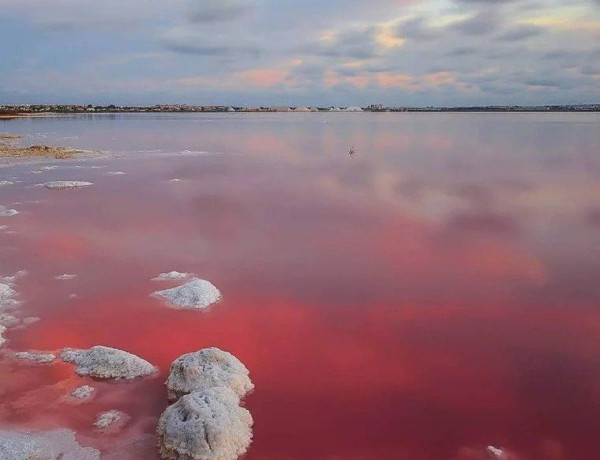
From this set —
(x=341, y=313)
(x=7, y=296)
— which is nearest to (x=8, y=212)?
(x=7, y=296)

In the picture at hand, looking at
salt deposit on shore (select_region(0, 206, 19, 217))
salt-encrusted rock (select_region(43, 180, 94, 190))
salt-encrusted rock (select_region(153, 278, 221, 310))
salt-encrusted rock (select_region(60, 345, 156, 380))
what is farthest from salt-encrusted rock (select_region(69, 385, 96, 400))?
salt-encrusted rock (select_region(43, 180, 94, 190))

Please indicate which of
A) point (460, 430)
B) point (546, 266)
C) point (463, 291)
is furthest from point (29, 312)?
point (546, 266)

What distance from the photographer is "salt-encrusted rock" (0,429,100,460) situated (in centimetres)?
630

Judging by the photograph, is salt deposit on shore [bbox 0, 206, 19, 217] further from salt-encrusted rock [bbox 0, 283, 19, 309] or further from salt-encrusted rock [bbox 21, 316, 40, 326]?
salt-encrusted rock [bbox 21, 316, 40, 326]

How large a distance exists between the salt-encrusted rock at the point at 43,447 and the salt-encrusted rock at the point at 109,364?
1.40 meters

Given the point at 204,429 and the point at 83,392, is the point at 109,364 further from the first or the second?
the point at 204,429

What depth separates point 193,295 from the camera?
1110 cm

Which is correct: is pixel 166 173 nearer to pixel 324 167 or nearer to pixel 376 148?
pixel 324 167

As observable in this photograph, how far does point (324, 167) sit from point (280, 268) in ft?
75.4

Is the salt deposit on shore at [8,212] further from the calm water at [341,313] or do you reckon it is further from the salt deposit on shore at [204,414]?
the salt deposit on shore at [204,414]

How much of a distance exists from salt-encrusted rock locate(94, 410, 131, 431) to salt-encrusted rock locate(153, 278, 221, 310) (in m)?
3.63

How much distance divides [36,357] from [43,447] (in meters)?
2.46

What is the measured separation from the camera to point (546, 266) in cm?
1345

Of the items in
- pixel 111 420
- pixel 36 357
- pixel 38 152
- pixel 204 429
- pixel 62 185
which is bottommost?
pixel 111 420
